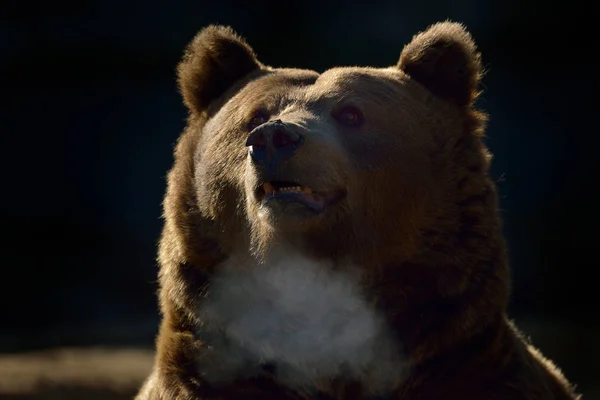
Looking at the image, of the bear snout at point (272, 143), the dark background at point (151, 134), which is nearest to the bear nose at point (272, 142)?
the bear snout at point (272, 143)

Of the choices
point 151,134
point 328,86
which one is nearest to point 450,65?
point 328,86

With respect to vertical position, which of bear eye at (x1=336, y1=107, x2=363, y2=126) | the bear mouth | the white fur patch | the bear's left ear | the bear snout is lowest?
the white fur patch

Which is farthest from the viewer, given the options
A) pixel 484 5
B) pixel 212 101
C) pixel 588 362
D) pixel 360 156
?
pixel 484 5

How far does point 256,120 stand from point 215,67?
2.02 ft

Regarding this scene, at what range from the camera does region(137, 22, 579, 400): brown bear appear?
4301 mm

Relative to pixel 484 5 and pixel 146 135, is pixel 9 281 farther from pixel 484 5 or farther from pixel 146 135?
pixel 484 5

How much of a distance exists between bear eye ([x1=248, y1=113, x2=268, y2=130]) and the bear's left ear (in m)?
0.75

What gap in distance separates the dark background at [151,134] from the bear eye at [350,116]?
197 inches

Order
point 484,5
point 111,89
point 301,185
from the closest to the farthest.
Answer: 1. point 301,185
2. point 484,5
3. point 111,89

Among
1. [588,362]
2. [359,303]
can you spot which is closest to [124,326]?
[588,362]

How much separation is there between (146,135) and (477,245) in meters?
6.62

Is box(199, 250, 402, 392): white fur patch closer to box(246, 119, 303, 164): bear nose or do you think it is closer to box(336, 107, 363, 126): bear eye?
box(246, 119, 303, 164): bear nose

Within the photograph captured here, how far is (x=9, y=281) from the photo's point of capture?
10383 millimetres

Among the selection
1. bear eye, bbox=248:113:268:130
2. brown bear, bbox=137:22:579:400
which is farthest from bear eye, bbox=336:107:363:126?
bear eye, bbox=248:113:268:130
